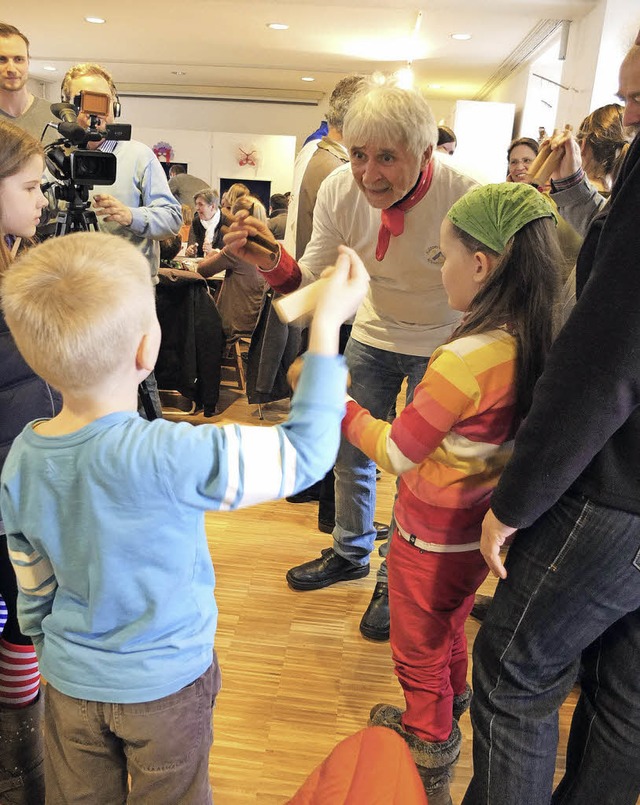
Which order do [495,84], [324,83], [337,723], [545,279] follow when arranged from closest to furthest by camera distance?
1. [545,279]
2. [337,723]
3. [495,84]
4. [324,83]

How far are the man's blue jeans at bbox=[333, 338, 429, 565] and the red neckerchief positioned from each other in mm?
319

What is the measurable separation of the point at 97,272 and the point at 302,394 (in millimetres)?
261

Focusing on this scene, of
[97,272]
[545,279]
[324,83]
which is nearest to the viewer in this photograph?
[97,272]

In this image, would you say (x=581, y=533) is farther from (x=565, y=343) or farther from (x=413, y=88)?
(x=413, y=88)

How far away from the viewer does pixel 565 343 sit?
0.83 m

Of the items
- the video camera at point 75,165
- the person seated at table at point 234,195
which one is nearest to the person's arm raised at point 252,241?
the person seated at table at point 234,195

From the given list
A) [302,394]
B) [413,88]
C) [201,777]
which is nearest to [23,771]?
[201,777]

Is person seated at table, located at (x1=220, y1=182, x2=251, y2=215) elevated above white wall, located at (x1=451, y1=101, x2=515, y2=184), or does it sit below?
below

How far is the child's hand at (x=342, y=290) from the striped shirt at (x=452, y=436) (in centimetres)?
40

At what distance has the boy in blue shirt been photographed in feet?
2.38

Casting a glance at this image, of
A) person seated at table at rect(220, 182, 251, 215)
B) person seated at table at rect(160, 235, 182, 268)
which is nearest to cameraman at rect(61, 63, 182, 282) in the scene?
person seated at table at rect(220, 182, 251, 215)

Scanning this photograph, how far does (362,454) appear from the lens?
1975mm

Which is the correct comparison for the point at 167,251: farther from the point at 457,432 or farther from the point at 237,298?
the point at 457,432

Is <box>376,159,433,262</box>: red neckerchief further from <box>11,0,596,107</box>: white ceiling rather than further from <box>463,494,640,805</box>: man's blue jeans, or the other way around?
<box>11,0,596,107</box>: white ceiling
